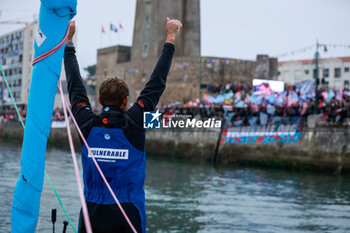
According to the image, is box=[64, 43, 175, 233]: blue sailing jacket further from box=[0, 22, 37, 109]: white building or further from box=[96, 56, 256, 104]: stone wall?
box=[0, 22, 37, 109]: white building

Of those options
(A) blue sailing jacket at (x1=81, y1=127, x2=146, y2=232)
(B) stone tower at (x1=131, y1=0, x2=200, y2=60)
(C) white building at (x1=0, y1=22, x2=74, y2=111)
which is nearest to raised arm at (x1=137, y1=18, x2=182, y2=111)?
(A) blue sailing jacket at (x1=81, y1=127, x2=146, y2=232)

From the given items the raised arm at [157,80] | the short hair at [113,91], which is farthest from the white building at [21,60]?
the short hair at [113,91]

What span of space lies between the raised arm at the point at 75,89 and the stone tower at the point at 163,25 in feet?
139

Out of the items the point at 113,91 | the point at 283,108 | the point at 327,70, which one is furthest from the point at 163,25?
the point at 113,91

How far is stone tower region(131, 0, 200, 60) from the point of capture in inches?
1789

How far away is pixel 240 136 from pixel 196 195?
13.6m

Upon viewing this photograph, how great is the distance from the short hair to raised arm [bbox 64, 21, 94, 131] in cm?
13

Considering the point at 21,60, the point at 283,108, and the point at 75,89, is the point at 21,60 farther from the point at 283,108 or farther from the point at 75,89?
the point at 75,89

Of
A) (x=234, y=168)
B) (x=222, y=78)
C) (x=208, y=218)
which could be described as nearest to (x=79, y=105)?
(x=208, y=218)

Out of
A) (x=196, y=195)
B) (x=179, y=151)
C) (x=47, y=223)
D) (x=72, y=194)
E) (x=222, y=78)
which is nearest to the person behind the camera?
(x=47, y=223)

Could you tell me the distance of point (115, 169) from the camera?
9.68ft

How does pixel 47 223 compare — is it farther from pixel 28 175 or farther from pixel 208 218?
pixel 28 175

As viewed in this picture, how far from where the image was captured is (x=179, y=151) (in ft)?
109

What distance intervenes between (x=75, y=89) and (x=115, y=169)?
2.14 ft
